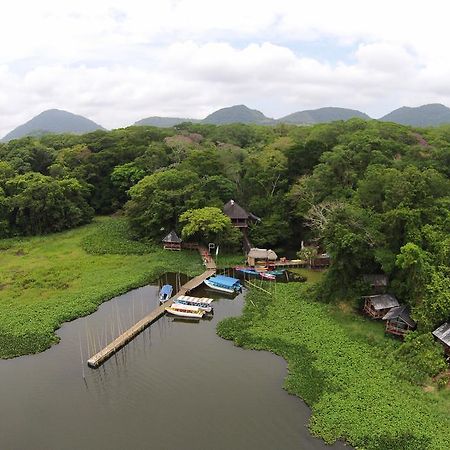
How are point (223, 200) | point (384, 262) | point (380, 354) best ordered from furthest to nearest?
point (223, 200)
point (384, 262)
point (380, 354)

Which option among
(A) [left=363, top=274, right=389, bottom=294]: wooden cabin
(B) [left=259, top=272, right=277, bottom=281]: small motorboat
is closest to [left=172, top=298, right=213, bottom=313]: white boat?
(B) [left=259, top=272, right=277, bottom=281]: small motorboat

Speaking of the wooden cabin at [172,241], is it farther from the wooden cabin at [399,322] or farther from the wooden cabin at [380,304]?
the wooden cabin at [399,322]

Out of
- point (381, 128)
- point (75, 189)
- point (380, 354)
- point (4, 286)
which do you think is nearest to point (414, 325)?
point (380, 354)

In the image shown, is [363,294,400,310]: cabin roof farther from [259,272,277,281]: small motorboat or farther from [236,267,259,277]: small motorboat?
[236,267,259,277]: small motorboat

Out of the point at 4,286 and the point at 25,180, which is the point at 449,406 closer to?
the point at 4,286

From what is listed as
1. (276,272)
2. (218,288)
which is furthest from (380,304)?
(218,288)

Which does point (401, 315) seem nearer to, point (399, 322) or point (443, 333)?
point (399, 322)
